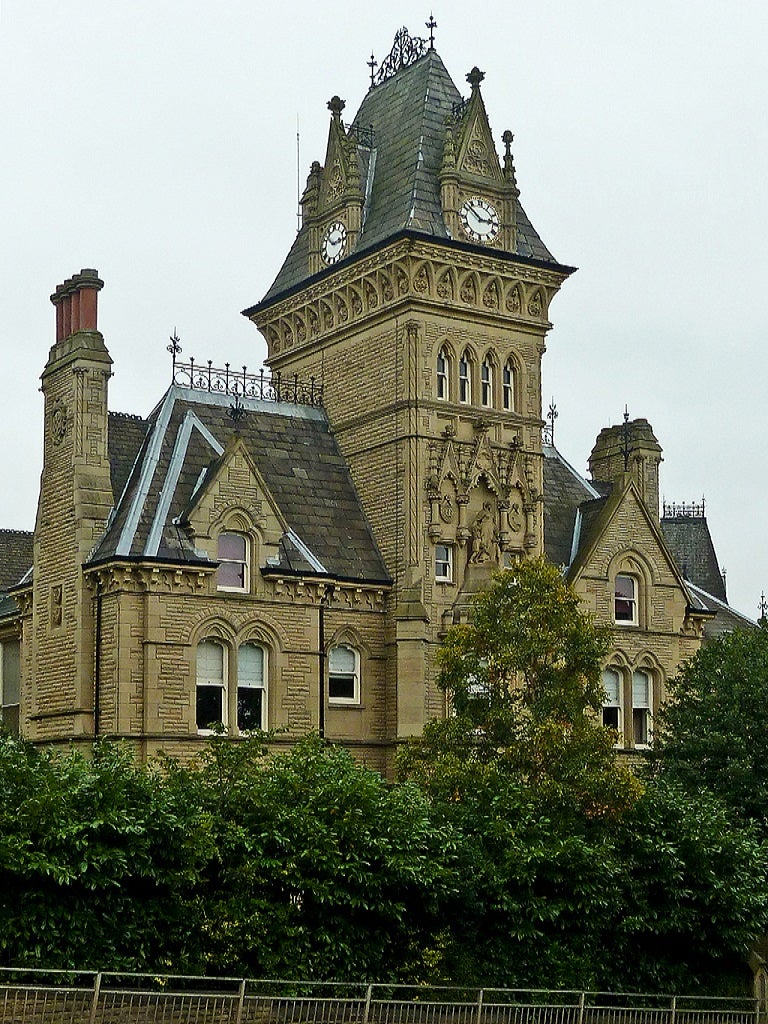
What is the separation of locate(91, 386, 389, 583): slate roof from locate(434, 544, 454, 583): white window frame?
5.15ft

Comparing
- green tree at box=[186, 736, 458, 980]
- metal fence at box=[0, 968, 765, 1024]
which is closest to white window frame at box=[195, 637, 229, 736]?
green tree at box=[186, 736, 458, 980]

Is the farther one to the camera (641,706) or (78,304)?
(641,706)

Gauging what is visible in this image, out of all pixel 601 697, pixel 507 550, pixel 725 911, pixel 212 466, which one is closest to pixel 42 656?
pixel 212 466

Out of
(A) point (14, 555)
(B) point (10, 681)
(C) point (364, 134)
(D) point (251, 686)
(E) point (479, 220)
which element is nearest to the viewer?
(D) point (251, 686)

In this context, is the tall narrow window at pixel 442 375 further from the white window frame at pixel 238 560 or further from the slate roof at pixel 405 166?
the white window frame at pixel 238 560

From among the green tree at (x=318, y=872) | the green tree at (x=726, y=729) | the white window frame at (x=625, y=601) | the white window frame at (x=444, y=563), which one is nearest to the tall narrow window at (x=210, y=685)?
the white window frame at (x=444, y=563)

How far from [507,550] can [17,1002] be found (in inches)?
1111

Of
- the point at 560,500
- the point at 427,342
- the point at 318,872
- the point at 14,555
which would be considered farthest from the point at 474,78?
the point at 318,872

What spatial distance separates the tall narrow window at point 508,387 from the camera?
53156mm

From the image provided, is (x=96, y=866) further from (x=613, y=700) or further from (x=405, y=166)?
(x=405, y=166)

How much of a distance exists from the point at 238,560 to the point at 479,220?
13.4 m

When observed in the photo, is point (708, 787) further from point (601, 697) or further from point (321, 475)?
point (321, 475)

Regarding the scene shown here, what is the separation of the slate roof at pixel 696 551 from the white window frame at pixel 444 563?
38.2 metres

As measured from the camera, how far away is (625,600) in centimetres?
5444
